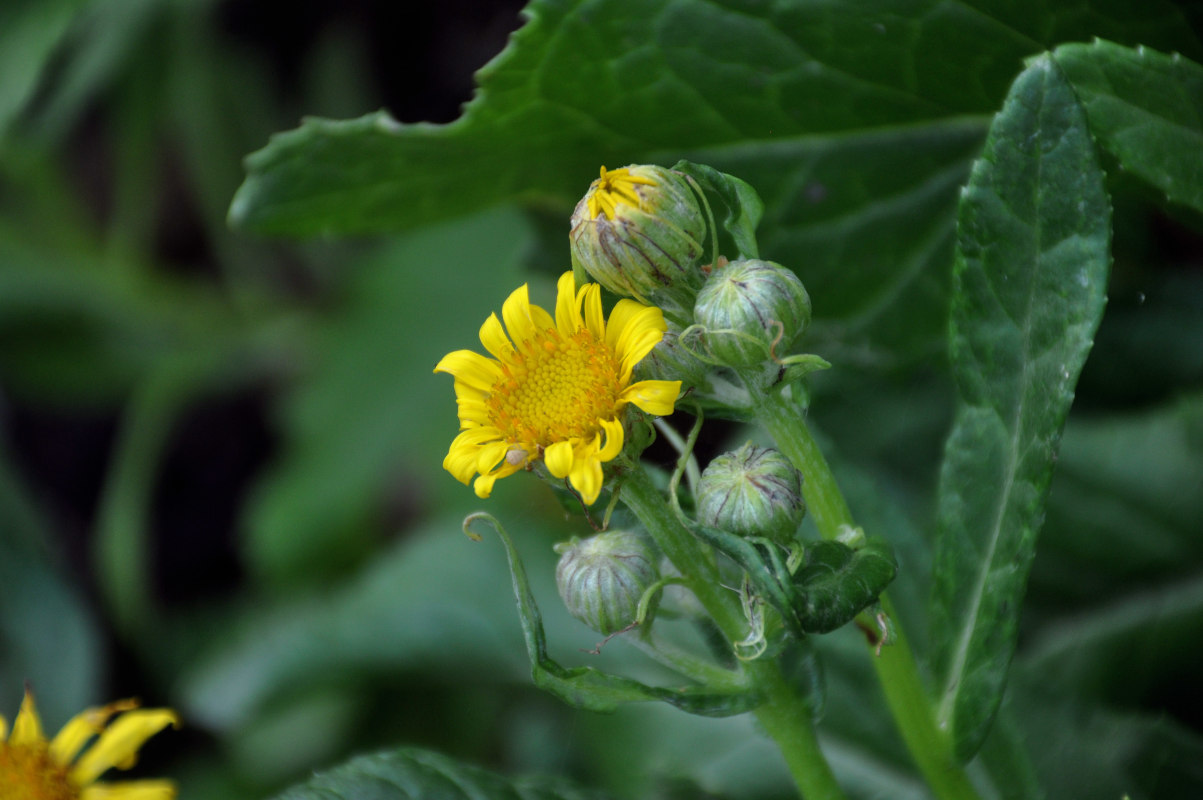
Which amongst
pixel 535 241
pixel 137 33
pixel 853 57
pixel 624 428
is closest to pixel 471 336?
pixel 535 241

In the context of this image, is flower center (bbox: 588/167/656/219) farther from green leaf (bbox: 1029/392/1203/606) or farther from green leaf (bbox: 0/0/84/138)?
green leaf (bbox: 0/0/84/138)

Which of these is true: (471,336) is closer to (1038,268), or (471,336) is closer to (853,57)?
(853,57)

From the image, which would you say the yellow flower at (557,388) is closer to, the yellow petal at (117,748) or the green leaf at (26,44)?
the yellow petal at (117,748)

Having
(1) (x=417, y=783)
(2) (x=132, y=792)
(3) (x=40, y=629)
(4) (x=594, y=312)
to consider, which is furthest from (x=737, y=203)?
(3) (x=40, y=629)

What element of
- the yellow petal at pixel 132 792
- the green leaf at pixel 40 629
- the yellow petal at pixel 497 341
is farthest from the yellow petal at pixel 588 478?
the green leaf at pixel 40 629

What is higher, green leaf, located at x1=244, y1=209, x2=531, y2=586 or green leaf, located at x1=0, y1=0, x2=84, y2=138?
green leaf, located at x1=0, y1=0, x2=84, y2=138

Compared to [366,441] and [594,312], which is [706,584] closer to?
[594,312]

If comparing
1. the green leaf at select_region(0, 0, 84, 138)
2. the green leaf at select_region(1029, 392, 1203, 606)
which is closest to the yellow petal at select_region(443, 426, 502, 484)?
the green leaf at select_region(1029, 392, 1203, 606)
